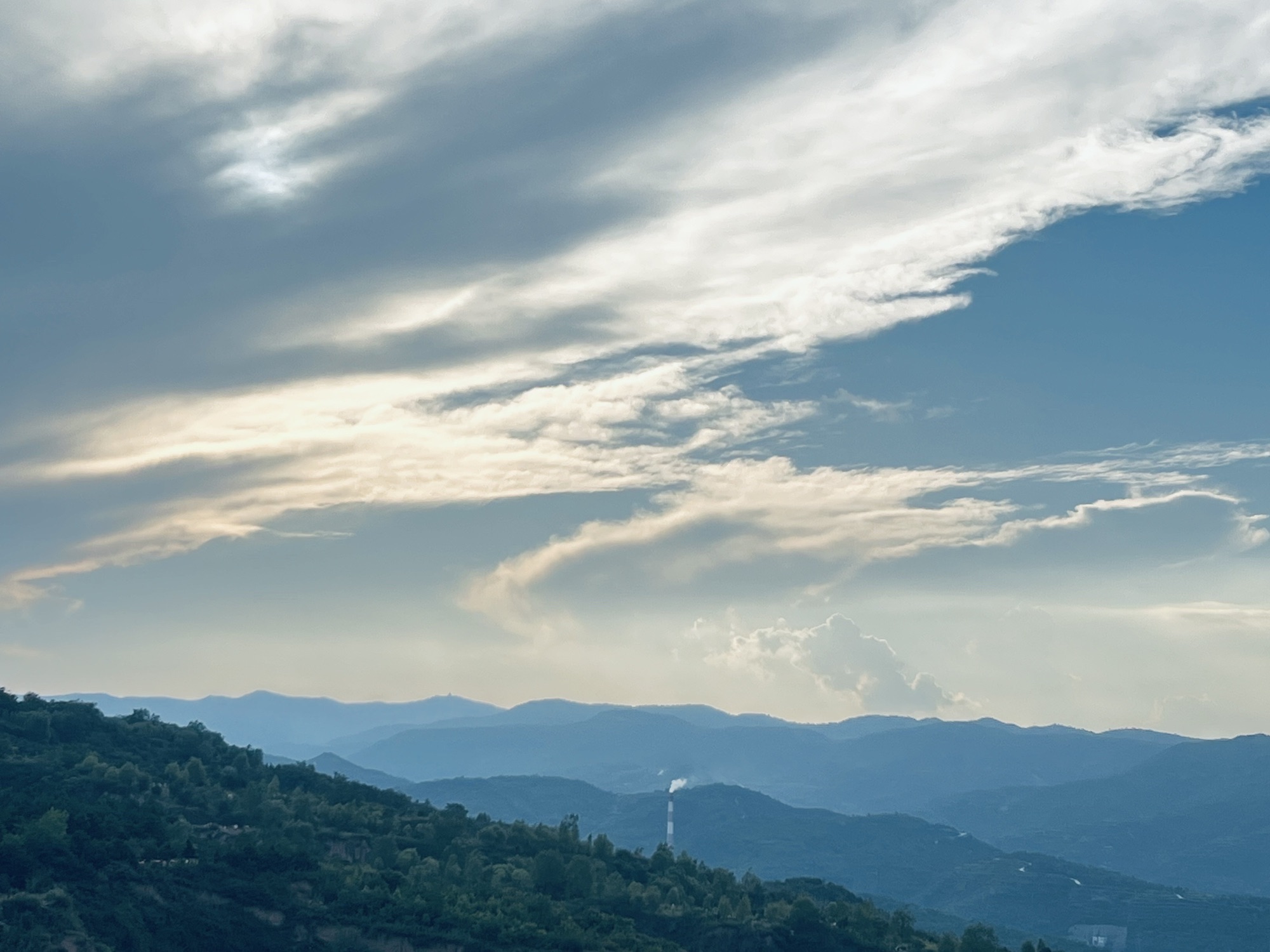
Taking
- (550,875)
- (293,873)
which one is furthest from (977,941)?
(293,873)

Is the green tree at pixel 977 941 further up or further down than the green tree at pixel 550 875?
further down

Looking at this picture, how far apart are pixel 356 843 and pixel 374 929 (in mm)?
32049

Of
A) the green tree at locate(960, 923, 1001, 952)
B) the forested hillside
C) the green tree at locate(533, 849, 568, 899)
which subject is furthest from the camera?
the green tree at locate(533, 849, 568, 899)

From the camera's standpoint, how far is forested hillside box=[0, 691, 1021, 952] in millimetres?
108375

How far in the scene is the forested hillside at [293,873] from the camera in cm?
10838

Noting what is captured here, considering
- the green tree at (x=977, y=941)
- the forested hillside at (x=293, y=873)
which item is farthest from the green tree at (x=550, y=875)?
the green tree at (x=977, y=941)

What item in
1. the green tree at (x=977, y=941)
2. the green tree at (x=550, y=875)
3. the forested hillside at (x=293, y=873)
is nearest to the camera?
the forested hillside at (x=293, y=873)

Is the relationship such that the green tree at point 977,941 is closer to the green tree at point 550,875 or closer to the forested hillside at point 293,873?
the forested hillside at point 293,873

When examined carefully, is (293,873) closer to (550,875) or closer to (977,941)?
(550,875)

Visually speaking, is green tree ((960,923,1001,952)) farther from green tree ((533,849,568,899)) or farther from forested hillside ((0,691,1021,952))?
green tree ((533,849,568,899))

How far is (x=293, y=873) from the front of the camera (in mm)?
126688

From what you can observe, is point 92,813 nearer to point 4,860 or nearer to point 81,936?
point 4,860

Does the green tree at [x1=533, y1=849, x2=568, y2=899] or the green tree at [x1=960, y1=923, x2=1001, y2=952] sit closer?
the green tree at [x1=960, y1=923, x2=1001, y2=952]

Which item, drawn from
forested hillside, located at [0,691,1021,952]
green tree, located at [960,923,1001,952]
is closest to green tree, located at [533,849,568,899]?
forested hillside, located at [0,691,1021,952]
